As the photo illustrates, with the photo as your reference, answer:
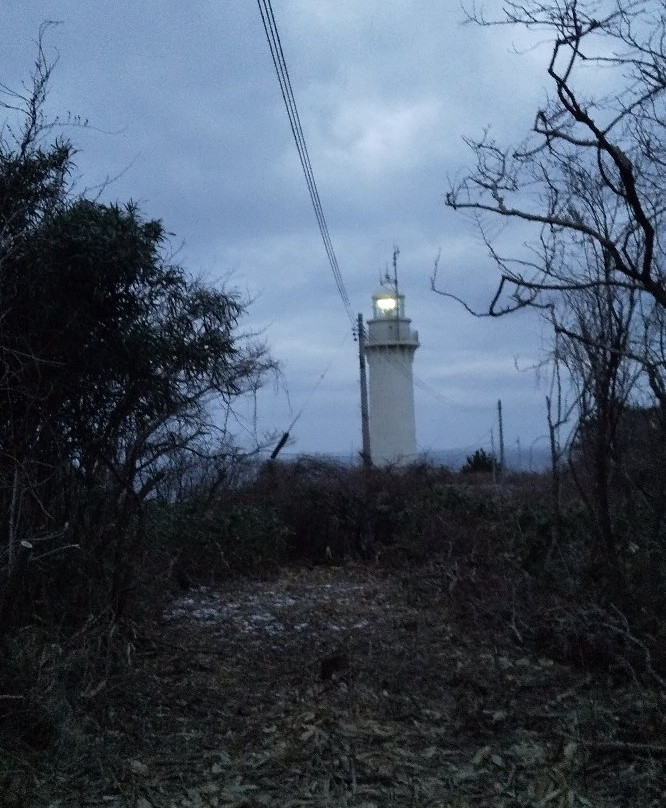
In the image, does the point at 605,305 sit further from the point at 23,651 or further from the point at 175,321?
the point at 23,651

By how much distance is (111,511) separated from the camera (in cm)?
873

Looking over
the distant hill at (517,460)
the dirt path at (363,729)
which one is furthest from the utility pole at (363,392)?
the dirt path at (363,729)

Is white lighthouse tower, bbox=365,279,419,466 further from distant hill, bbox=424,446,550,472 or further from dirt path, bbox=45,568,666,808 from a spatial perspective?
dirt path, bbox=45,568,666,808

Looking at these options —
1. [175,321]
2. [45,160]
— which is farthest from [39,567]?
[45,160]

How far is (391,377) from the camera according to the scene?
1241 inches

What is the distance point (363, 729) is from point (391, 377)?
25045 mm

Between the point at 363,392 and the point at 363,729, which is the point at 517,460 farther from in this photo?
the point at 363,729

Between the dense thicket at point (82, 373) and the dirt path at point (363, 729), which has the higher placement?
the dense thicket at point (82, 373)

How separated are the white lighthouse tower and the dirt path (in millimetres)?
21371

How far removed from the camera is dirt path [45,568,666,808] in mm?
5688

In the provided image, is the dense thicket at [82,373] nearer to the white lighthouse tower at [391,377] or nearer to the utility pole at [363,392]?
the utility pole at [363,392]

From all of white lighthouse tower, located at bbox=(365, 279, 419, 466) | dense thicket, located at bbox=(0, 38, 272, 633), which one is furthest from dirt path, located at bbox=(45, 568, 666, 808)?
white lighthouse tower, located at bbox=(365, 279, 419, 466)

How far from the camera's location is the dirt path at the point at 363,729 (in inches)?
224

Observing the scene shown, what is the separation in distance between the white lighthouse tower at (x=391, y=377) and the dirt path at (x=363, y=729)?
21371mm
